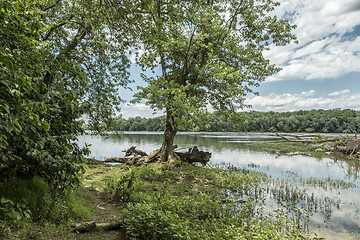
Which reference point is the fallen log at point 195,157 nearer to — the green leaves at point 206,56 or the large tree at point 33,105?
the green leaves at point 206,56

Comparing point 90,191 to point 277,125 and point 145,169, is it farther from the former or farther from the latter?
point 277,125

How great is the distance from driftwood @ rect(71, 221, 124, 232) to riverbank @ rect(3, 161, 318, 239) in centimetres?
11

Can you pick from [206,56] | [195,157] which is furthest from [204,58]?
[195,157]

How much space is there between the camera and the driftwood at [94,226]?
527cm

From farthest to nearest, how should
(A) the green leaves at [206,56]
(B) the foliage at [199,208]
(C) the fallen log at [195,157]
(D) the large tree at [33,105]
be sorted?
1. (C) the fallen log at [195,157]
2. (A) the green leaves at [206,56]
3. (B) the foliage at [199,208]
4. (D) the large tree at [33,105]

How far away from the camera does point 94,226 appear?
5.51m

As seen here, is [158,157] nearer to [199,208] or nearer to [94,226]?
[199,208]

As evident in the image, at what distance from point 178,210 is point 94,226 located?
2495 millimetres

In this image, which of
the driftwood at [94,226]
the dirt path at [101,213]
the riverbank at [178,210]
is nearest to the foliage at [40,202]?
the riverbank at [178,210]

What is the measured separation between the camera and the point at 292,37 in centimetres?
1564

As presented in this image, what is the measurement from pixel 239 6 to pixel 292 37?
448 cm

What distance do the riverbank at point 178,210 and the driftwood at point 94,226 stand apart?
0.38 ft

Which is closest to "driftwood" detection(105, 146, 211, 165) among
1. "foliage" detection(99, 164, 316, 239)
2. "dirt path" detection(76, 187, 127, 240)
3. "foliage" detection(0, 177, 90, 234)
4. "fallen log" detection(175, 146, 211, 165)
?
"fallen log" detection(175, 146, 211, 165)

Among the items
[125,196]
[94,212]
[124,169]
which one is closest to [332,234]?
[125,196]
